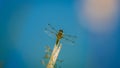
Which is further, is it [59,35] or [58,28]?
[58,28]

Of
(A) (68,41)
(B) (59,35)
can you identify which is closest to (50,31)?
(B) (59,35)

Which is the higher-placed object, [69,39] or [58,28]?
[58,28]

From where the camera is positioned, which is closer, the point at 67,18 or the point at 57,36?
the point at 57,36

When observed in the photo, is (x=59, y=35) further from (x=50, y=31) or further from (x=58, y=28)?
(x=58, y=28)

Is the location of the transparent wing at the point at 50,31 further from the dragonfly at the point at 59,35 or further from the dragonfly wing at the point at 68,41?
the dragonfly wing at the point at 68,41

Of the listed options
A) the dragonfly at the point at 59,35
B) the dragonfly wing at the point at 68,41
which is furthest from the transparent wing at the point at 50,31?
the dragonfly wing at the point at 68,41

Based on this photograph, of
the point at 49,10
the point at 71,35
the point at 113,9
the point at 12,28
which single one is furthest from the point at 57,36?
the point at 113,9

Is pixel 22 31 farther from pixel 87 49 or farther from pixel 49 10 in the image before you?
pixel 87 49
